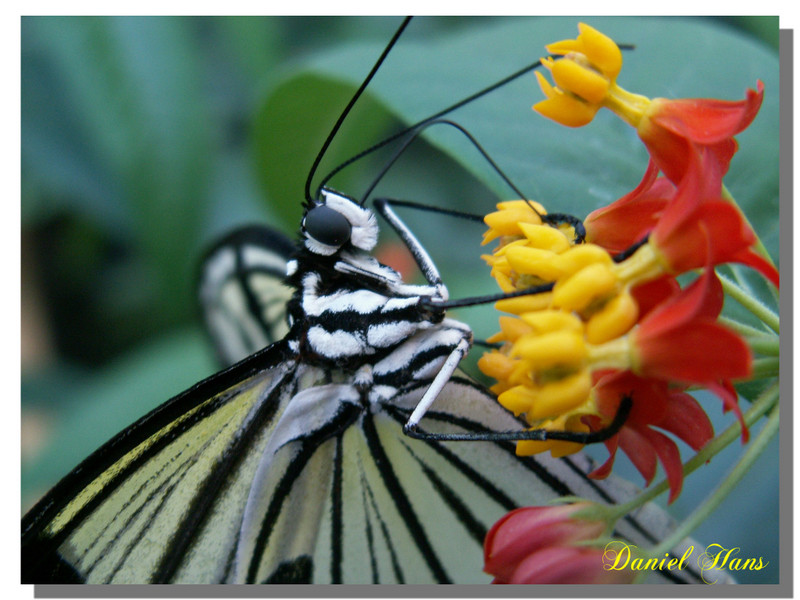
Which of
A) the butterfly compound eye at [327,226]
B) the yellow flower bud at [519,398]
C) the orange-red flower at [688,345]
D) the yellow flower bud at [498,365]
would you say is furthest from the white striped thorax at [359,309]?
the orange-red flower at [688,345]

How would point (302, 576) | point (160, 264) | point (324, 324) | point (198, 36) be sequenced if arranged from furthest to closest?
1. point (198, 36)
2. point (160, 264)
3. point (302, 576)
4. point (324, 324)

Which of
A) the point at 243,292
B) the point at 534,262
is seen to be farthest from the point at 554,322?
the point at 243,292

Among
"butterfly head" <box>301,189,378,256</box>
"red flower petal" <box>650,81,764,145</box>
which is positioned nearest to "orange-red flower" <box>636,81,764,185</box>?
"red flower petal" <box>650,81,764,145</box>

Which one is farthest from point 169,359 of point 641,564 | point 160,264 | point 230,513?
point 641,564

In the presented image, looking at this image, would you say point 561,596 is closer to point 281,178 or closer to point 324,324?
point 324,324

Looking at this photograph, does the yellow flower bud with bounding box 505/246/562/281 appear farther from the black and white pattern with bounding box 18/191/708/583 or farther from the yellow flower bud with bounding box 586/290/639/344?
the black and white pattern with bounding box 18/191/708/583
